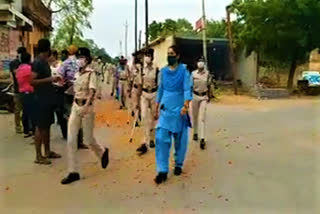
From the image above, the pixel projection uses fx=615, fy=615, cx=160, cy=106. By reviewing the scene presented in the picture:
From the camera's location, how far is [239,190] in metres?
7.55

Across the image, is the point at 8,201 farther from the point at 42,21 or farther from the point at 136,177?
the point at 42,21

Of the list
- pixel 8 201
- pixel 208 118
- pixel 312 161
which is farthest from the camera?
pixel 208 118

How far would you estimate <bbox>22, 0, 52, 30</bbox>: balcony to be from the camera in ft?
87.6

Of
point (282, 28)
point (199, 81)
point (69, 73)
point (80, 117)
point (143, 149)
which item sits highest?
point (282, 28)

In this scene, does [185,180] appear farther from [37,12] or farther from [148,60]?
[37,12]

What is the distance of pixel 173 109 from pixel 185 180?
3.20ft

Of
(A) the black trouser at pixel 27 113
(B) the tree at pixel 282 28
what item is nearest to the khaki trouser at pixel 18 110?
(A) the black trouser at pixel 27 113

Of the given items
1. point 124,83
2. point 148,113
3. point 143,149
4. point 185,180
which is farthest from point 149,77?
point 124,83

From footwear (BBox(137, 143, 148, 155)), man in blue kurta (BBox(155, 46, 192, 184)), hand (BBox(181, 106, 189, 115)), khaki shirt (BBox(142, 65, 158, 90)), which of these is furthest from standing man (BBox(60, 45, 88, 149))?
hand (BBox(181, 106, 189, 115))

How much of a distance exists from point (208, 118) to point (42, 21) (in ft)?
57.9

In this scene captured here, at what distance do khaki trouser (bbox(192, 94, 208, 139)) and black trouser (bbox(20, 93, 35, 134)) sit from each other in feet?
9.76

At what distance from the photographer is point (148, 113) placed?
1108cm

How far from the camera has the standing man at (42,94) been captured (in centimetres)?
921

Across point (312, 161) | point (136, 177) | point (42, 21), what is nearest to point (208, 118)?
point (312, 161)
